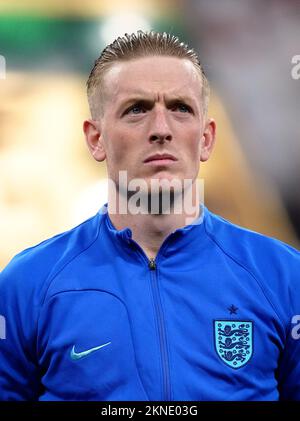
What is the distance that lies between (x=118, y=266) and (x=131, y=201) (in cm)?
17

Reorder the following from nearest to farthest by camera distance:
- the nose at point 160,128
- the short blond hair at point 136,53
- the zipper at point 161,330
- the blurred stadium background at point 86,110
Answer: the zipper at point 161,330 < the nose at point 160,128 < the short blond hair at point 136,53 < the blurred stadium background at point 86,110

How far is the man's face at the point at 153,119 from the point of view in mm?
1605

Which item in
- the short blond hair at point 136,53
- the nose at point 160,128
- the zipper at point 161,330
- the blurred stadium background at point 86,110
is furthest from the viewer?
the blurred stadium background at point 86,110

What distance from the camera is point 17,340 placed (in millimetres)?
1626

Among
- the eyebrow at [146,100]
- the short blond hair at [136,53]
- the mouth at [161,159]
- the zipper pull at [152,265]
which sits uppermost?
the short blond hair at [136,53]

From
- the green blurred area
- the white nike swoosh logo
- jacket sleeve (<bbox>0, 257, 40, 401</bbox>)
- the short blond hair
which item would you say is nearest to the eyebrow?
the short blond hair

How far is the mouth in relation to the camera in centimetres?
160

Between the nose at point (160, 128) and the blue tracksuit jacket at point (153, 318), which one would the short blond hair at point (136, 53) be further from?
the blue tracksuit jacket at point (153, 318)

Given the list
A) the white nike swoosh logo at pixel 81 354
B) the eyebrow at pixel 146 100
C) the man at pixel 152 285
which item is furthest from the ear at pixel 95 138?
the white nike swoosh logo at pixel 81 354

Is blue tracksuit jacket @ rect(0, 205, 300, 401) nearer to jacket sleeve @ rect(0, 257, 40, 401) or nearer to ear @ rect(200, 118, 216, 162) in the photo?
jacket sleeve @ rect(0, 257, 40, 401)

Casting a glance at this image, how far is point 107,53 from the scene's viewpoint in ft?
5.75
